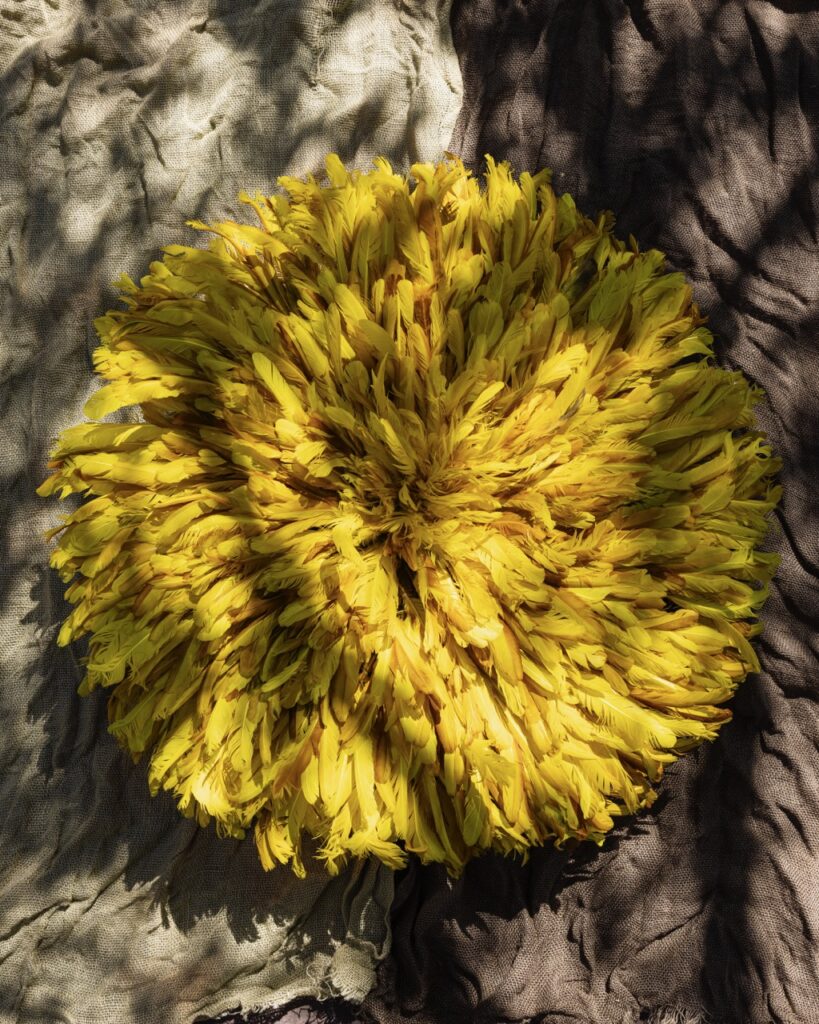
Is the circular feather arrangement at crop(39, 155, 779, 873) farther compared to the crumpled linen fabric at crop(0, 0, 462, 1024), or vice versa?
the crumpled linen fabric at crop(0, 0, 462, 1024)

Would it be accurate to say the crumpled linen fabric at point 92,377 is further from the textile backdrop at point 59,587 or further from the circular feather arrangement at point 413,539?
the circular feather arrangement at point 413,539

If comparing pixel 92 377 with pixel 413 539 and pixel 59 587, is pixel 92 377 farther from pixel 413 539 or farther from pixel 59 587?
pixel 413 539

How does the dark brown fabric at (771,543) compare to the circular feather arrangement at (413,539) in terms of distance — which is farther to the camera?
the dark brown fabric at (771,543)

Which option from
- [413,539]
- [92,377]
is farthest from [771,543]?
[92,377]

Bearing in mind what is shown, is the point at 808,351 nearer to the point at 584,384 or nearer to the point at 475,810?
the point at 584,384

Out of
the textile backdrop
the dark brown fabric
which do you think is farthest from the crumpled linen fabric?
the dark brown fabric

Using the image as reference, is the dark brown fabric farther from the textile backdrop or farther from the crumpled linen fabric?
the crumpled linen fabric

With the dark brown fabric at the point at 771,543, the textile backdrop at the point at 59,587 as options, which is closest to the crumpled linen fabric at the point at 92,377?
the textile backdrop at the point at 59,587
